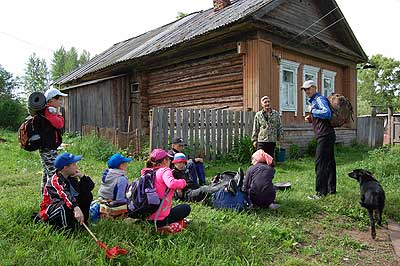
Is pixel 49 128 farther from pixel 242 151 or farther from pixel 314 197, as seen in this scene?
pixel 242 151

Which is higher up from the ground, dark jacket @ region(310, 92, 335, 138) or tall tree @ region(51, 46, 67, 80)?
tall tree @ region(51, 46, 67, 80)

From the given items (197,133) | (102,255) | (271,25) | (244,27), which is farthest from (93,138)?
(102,255)

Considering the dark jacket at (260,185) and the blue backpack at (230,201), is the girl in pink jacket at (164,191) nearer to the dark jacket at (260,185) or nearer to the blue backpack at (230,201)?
the blue backpack at (230,201)

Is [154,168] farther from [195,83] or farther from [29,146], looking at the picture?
[195,83]

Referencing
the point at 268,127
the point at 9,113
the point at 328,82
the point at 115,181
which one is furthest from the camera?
the point at 9,113

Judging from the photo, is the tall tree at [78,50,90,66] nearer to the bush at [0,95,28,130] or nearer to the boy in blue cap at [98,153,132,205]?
the bush at [0,95,28,130]

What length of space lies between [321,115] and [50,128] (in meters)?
4.03

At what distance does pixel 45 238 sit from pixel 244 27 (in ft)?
27.3

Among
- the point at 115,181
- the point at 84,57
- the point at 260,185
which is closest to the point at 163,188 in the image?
the point at 115,181

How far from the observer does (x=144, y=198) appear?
357 centimetres

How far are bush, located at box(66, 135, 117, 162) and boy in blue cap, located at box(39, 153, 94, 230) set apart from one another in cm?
606

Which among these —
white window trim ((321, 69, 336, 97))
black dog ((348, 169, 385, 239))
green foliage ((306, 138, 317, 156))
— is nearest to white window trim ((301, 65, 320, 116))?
white window trim ((321, 69, 336, 97))

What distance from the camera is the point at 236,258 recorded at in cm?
317

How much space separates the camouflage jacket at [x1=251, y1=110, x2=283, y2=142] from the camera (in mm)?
7117
